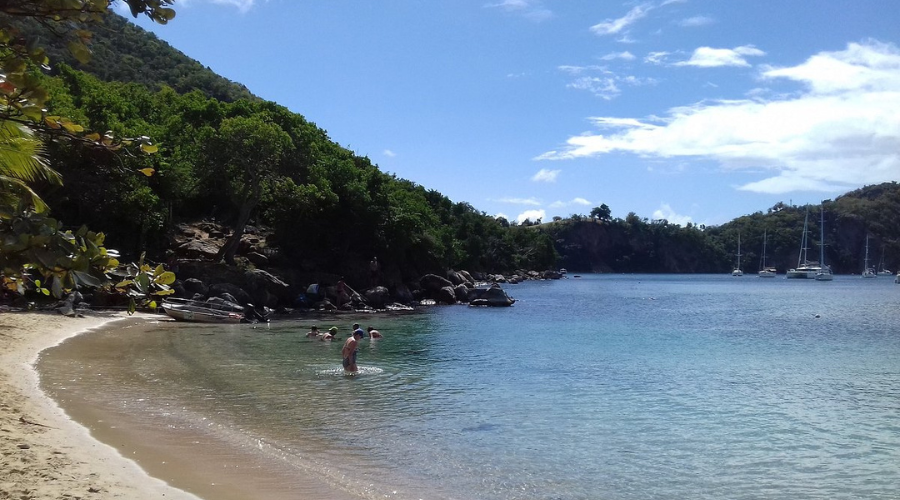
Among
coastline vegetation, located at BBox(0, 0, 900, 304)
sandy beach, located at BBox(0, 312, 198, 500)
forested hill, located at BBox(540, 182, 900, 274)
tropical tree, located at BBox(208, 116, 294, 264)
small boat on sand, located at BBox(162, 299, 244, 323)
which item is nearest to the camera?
coastline vegetation, located at BBox(0, 0, 900, 304)

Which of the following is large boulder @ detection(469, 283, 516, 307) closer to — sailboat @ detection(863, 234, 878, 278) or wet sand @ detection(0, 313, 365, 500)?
wet sand @ detection(0, 313, 365, 500)

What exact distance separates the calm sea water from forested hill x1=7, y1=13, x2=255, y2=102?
53074 millimetres

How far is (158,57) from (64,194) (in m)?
54.5

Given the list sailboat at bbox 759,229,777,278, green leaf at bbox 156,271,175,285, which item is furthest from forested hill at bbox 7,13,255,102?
sailboat at bbox 759,229,777,278

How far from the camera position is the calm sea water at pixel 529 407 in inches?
385

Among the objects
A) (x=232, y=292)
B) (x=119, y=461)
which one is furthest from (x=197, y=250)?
(x=119, y=461)

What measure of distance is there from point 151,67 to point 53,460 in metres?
80.6

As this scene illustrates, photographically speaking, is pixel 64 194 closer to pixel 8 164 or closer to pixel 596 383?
pixel 596 383

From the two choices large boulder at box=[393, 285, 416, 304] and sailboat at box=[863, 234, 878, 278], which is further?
sailboat at box=[863, 234, 878, 278]

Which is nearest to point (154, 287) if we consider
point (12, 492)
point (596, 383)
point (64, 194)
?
point (12, 492)

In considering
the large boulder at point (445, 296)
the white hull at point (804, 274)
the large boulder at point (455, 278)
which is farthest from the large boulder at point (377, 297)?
the white hull at point (804, 274)

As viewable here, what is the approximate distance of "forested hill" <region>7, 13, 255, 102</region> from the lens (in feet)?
Result: 230

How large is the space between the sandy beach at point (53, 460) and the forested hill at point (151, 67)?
61964 millimetres

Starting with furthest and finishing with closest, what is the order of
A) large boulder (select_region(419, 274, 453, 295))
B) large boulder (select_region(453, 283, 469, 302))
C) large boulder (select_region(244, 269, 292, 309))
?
large boulder (select_region(453, 283, 469, 302))
large boulder (select_region(419, 274, 453, 295))
large boulder (select_region(244, 269, 292, 309))
